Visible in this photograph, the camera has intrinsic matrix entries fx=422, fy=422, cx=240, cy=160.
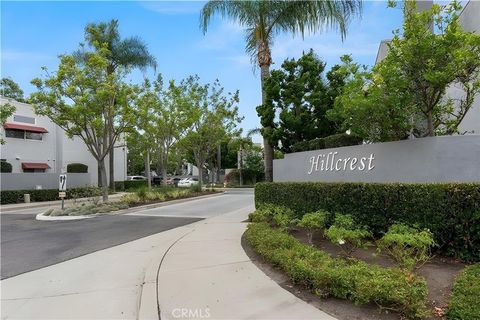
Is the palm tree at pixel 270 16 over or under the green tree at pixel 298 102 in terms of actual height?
over

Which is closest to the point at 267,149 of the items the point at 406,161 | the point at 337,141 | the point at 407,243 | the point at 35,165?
the point at 337,141

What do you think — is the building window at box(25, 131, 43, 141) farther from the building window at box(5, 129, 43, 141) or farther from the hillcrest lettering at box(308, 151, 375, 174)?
the hillcrest lettering at box(308, 151, 375, 174)

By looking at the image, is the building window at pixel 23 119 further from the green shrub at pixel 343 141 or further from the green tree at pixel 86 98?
the green shrub at pixel 343 141

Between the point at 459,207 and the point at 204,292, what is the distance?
4.02 meters

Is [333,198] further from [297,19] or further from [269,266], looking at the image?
[297,19]

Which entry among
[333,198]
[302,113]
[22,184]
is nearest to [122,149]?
[22,184]

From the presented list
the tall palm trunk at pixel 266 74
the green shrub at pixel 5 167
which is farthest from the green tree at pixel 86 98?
the green shrub at pixel 5 167

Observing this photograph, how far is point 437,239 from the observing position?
674 cm

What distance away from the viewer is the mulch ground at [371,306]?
4.63 metres

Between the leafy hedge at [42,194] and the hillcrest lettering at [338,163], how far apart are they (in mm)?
18471

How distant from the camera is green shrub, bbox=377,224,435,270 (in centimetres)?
568

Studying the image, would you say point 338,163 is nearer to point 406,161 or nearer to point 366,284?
point 406,161

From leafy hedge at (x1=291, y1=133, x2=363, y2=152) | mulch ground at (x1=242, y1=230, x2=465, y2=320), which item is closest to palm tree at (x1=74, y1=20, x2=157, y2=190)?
leafy hedge at (x1=291, y1=133, x2=363, y2=152)

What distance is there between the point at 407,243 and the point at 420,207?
1.07 meters
